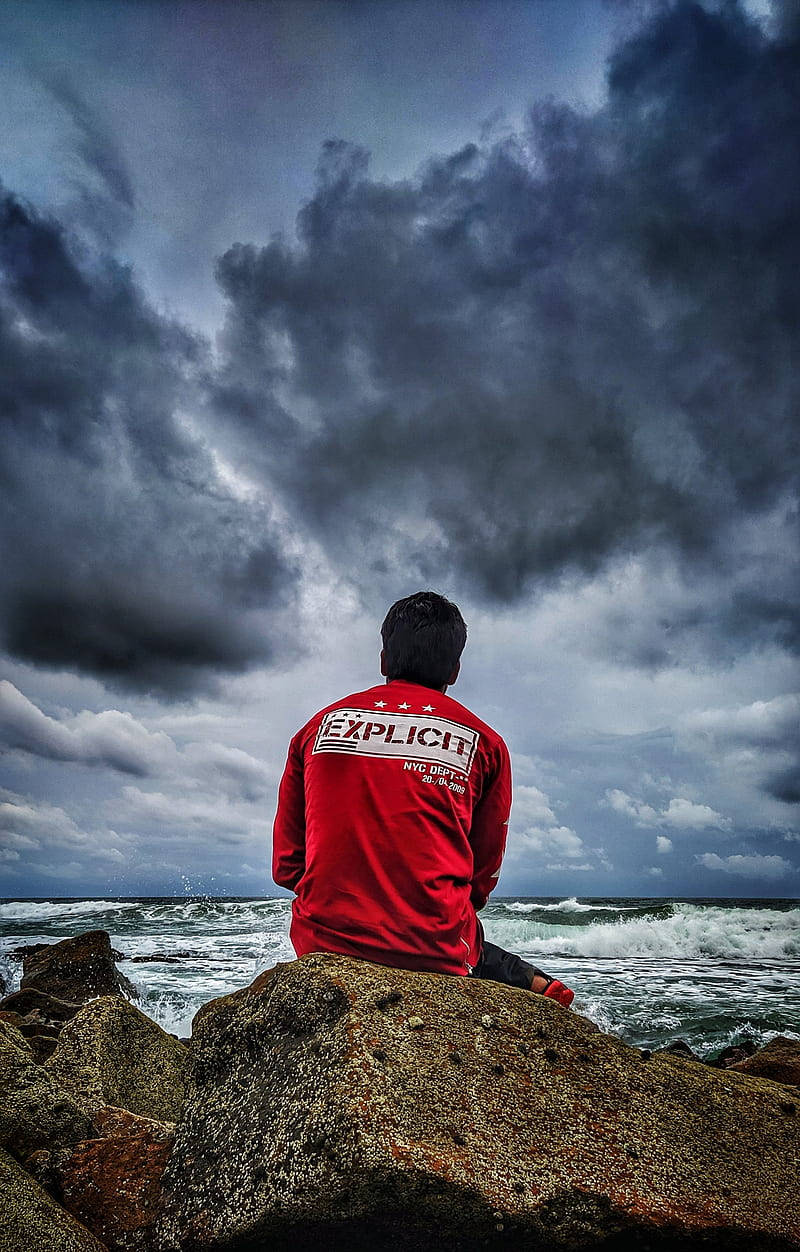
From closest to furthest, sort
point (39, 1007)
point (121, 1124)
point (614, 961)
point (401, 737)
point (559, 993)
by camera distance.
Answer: point (401, 737), point (121, 1124), point (559, 993), point (39, 1007), point (614, 961)

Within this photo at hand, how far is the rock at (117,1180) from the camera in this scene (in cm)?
201

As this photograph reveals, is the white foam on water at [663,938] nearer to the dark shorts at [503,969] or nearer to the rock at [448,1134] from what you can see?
the dark shorts at [503,969]

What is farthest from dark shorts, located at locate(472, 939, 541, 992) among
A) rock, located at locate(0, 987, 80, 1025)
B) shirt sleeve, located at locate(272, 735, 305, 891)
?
rock, located at locate(0, 987, 80, 1025)

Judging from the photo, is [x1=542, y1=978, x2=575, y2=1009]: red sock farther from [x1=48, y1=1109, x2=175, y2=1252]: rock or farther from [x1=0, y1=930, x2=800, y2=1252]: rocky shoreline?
[x1=48, y1=1109, x2=175, y2=1252]: rock

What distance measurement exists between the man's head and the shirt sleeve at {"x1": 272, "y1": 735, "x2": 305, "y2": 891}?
0.50 meters

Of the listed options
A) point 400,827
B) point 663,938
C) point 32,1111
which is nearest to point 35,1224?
point 32,1111

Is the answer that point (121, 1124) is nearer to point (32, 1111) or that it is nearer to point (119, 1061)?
point (32, 1111)

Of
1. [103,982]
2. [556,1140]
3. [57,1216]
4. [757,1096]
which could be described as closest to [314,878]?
[556,1140]

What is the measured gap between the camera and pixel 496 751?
8.46 feet

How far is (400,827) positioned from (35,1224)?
1.44 m

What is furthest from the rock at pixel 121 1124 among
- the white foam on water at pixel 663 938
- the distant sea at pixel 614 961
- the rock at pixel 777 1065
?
the white foam on water at pixel 663 938

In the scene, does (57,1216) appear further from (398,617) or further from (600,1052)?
(398,617)

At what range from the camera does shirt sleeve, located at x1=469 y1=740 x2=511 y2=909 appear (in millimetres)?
2607

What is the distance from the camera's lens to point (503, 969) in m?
2.75
